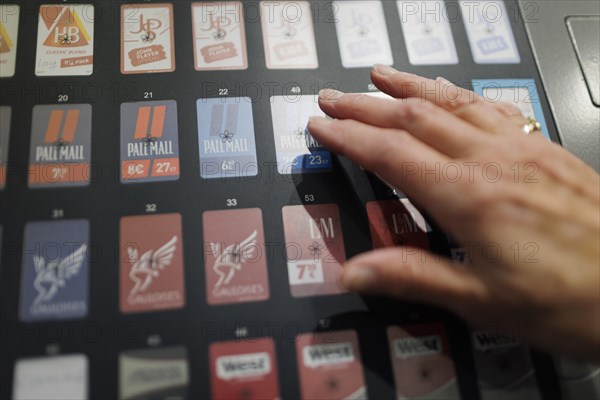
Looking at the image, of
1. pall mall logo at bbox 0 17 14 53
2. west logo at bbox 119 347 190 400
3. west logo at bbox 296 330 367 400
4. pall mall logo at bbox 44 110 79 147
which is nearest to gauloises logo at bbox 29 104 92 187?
pall mall logo at bbox 44 110 79 147

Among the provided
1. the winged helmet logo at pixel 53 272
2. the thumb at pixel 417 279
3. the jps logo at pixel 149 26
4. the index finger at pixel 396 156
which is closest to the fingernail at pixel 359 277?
the thumb at pixel 417 279

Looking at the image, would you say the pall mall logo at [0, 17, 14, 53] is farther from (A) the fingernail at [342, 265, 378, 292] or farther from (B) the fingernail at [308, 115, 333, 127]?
(A) the fingernail at [342, 265, 378, 292]

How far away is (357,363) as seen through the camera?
643 mm

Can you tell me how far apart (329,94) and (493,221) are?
0.29 meters

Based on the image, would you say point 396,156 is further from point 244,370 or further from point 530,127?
point 244,370

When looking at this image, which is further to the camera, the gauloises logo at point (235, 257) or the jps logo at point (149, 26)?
the jps logo at point (149, 26)

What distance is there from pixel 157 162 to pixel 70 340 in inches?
9.3

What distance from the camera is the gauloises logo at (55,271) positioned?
630 millimetres

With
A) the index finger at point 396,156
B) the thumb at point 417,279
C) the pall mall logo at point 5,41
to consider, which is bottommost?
Answer: the thumb at point 417,279

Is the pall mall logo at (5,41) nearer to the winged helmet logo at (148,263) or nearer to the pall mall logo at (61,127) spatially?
the pall mall logo at (61,127)

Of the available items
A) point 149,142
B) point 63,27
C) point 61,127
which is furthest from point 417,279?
point 63,27

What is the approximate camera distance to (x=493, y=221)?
0.58 m

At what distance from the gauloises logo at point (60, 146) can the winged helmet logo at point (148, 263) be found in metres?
0.12

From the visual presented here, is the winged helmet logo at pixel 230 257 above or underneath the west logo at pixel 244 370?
above
